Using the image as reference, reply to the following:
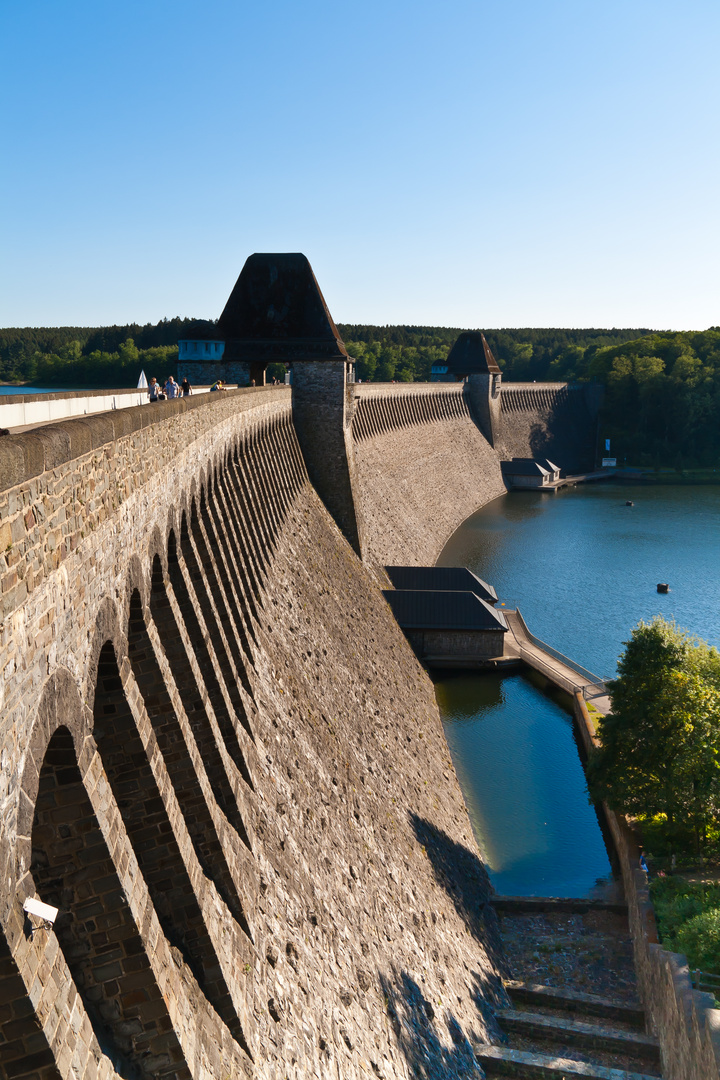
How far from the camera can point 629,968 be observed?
2102 centimetres

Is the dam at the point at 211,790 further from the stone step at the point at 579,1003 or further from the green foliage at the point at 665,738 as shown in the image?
the green foliage at the point at 665,738

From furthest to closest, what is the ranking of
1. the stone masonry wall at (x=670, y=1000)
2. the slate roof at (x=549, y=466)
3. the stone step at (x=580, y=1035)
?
the slate roof at (x=549, y=466), the stone step at (x=580, y=1035), the stone masonry wall at (x=670, y=1000)

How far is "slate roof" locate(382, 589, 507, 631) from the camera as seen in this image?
3884 cm

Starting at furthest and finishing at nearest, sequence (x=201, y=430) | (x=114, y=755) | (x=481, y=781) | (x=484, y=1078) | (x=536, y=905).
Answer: (x=481, y=781) → (x=536, y=905) → (x=201, y=430) → (x=484, y=1078) → (x=114, y=755)

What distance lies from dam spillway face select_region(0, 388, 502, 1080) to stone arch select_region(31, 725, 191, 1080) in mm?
21

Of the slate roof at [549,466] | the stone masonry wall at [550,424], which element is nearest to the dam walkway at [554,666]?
the slate roof at [549,466]

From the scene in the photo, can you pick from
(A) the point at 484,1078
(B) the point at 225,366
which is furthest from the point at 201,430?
(B) the point at 225,366

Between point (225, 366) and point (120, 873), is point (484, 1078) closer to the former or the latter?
point (120, 873)

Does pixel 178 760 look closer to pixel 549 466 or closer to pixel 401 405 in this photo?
pixel 401 405

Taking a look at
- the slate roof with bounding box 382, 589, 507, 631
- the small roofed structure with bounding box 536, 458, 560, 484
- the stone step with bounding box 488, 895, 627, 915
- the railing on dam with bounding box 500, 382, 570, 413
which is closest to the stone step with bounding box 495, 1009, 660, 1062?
the stone step with bounding box 488, 895, 627, 915

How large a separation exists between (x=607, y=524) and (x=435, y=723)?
5312 centimetres

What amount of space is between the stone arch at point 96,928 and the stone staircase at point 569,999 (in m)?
10.8

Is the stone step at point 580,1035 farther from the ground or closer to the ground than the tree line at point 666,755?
closer to the ground

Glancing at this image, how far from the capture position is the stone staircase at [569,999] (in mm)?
16531
